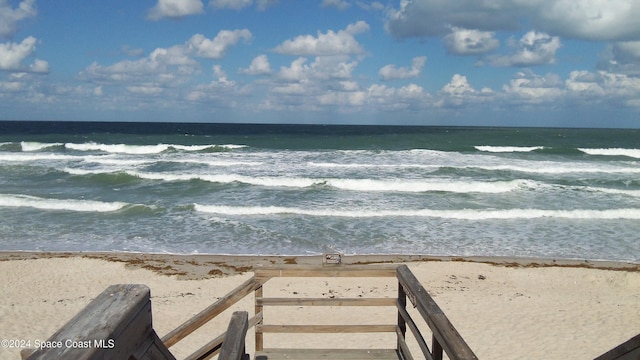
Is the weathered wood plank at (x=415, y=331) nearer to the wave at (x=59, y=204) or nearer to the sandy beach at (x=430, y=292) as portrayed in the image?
the sandy beach at (x=430, y=292)

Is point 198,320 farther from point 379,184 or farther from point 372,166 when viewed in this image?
point 372,166

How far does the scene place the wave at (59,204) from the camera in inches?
717

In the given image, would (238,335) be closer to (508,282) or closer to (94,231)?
(508,282)

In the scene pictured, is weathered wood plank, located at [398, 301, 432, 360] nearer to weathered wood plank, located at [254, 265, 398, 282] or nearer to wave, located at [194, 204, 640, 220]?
weathered wood plank, located at [254, 265, 398, 282]

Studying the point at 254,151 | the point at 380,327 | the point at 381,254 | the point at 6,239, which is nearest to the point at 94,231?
the point at 6,239

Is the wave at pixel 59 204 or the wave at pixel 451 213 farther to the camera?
the wave at pixel 59 204

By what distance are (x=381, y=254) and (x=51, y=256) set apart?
28.1 ft

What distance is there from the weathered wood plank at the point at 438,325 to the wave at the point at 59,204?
16.7 meters

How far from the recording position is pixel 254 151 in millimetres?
42156

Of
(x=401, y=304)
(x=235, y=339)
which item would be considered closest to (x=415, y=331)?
(x=401, y=304)

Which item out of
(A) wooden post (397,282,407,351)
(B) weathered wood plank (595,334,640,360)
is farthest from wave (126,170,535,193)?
(B) weathered wood plank (595,334,640,360)

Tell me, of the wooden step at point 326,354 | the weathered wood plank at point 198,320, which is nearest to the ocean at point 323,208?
the wooden step at point 326,354

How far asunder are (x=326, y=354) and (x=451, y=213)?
44.1 feet

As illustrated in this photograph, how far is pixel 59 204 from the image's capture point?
1866 centimetres
